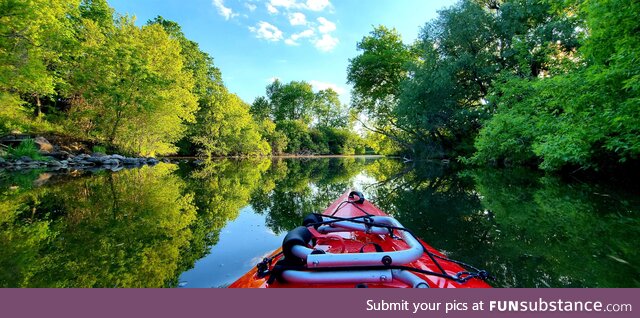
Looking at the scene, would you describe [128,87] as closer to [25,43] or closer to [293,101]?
[25,43]

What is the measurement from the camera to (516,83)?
11.5 metres

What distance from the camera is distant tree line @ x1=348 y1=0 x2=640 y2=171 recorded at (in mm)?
5301

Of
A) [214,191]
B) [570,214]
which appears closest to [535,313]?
[570,214]

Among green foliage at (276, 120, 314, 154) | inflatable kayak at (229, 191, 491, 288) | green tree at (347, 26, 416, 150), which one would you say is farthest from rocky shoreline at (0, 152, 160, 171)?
green foliage at (276, 120, 314, 154)

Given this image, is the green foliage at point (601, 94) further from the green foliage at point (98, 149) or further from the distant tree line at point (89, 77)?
the green foliage at point (98, 149)

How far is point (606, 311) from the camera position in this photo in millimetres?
1558

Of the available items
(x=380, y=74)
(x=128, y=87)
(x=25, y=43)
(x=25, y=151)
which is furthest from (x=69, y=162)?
(x=380, y=74)

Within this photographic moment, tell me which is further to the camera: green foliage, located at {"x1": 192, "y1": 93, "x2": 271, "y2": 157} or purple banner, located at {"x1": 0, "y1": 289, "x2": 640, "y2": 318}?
green foliage, located at {"x1": 192, "y1": 93, "x2": 271, "y2": 157}

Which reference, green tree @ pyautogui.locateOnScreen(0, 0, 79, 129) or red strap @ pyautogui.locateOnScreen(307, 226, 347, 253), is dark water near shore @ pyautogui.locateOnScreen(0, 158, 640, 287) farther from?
green tree @ pyautogui.locateOnScreen(0, 0, 79, 129)

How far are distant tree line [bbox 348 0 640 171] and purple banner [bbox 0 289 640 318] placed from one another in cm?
449

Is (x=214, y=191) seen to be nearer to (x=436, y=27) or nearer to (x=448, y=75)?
(x=448, y=75)

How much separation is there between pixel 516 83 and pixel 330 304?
13.0 metres

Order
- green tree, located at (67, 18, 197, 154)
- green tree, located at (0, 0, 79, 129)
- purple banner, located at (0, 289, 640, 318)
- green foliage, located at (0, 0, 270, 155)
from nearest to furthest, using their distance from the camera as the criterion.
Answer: purple banner, located at (0, 289, 640, 318), green tree, located at (0, 0, 79, 129), green foliage, located at (0, 0, 270, 155), green tree, located at (67, 18, 197, 154)

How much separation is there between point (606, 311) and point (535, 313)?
1.33 ft
